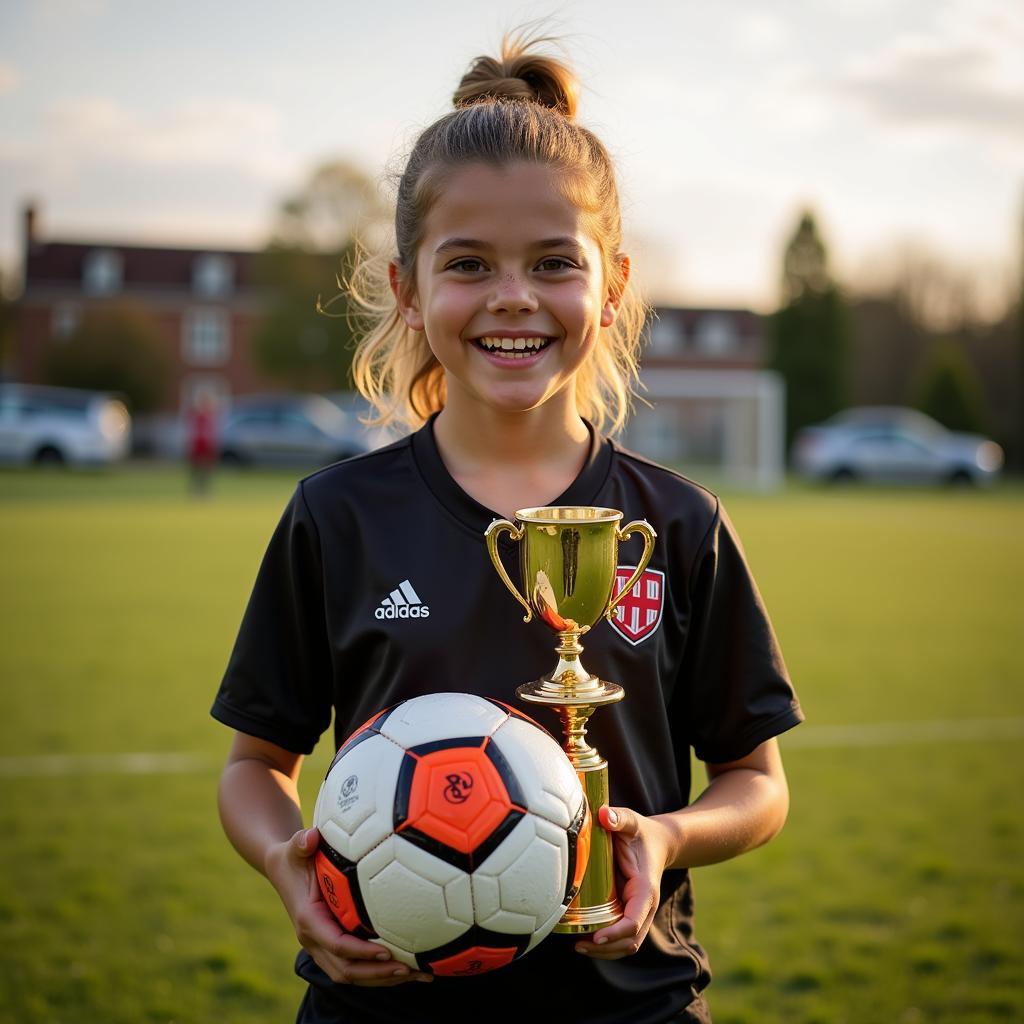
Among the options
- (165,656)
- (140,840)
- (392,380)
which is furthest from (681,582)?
(165,656)

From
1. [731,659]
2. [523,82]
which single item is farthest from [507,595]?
[523,82]

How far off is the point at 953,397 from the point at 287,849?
37010mm

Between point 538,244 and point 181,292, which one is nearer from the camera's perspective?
point 538,244

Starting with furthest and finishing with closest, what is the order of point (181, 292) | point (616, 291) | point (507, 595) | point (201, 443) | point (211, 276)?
point (211, 276), point (181, 292), point (201, 443), point (616, 291), point (507, 595)

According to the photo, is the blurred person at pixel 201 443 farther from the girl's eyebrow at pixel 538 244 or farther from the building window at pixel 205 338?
the building window at pixel 205 338

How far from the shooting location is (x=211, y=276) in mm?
45812

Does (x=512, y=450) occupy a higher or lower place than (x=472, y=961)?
higher

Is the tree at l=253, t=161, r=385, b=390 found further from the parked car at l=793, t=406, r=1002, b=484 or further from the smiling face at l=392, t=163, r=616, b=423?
the smiling face at l=392, t=163, r=616, b=423

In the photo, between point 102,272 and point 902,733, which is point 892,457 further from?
point 102,272

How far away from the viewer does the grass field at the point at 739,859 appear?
3.62 m

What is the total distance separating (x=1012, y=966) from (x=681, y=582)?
2707mm

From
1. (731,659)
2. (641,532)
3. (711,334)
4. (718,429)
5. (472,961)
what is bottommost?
(472,961)

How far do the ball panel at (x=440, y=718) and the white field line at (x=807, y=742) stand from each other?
4.37 m

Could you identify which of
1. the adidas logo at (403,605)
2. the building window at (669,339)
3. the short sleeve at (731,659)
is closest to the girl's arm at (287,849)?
the adidas logo at (403,605)
